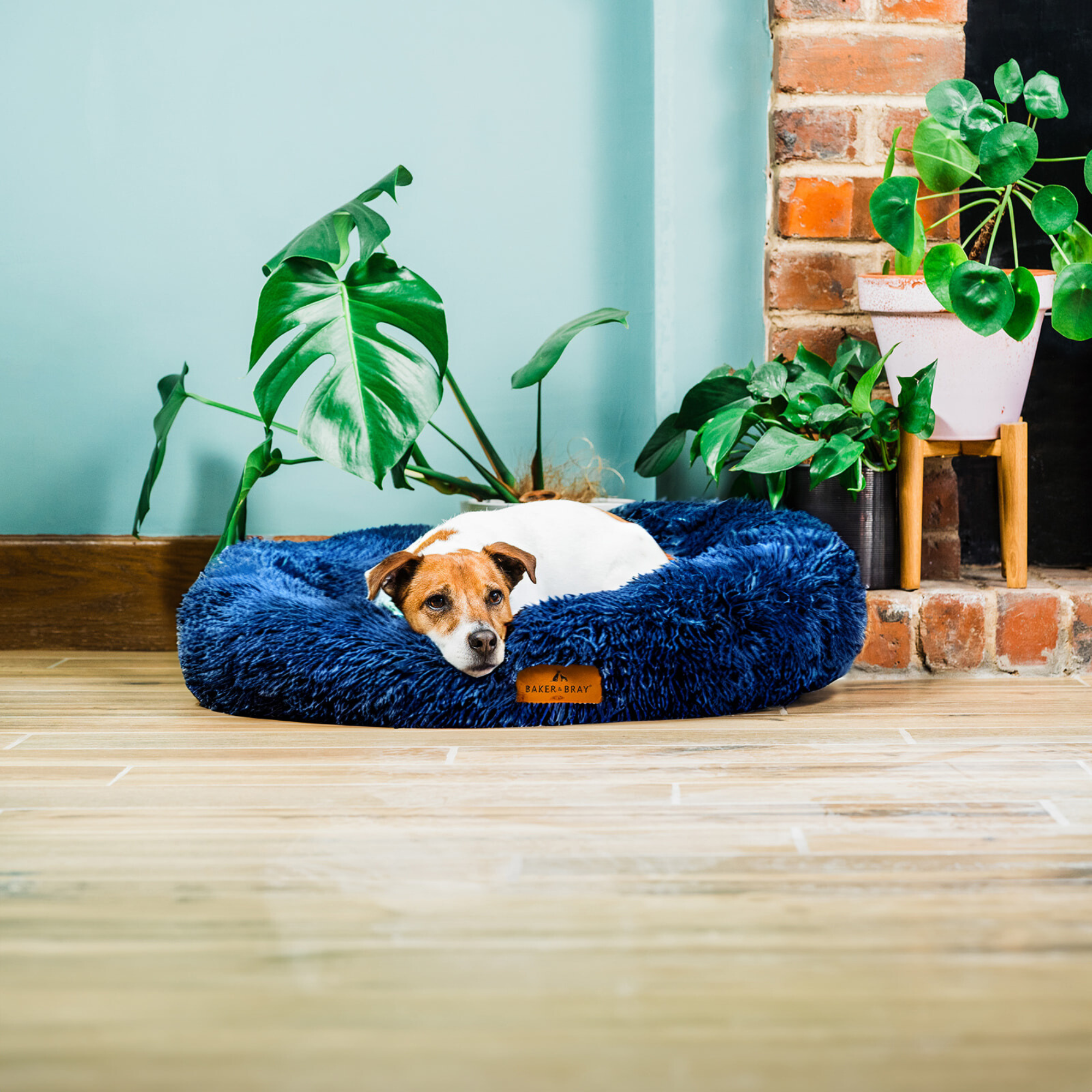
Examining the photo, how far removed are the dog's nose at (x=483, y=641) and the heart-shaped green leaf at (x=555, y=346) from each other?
602mm

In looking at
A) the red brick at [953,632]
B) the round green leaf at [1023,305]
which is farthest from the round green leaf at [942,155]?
the red brick at [953,632]

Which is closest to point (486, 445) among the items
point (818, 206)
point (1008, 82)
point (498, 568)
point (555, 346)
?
point (555, 346)

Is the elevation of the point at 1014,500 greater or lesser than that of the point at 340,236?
lesser

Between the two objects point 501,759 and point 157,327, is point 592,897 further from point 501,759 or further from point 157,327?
point 157,327

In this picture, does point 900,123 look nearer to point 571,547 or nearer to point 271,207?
point 571,547

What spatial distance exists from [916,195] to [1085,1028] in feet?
4.46

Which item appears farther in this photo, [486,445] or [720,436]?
[486,445]

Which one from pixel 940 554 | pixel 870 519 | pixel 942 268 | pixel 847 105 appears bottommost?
pixel 940 554

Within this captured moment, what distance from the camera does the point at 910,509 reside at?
1.81 metres

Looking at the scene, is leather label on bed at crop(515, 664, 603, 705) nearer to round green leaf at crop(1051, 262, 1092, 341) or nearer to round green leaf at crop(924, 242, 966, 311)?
round green leaf at crop(924, 242, 966, 311)

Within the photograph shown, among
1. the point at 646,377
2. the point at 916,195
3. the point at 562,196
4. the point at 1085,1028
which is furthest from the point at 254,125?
the point at 1085,1028

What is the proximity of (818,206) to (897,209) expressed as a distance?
1.22ft

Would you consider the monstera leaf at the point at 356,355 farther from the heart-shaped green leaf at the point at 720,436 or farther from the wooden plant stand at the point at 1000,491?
the wooden plant stand at the point at 1000,491

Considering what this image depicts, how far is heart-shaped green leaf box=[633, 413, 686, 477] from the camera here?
6.67ft
